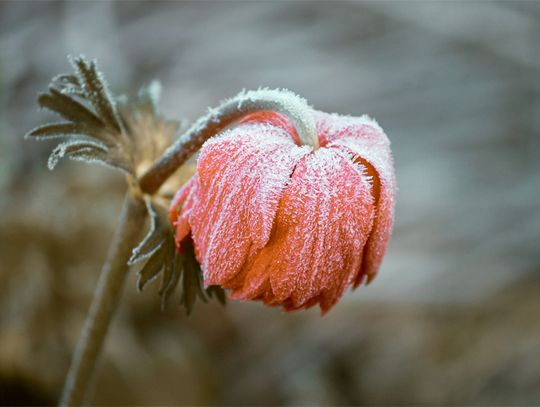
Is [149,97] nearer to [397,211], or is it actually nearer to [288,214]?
[288,214]

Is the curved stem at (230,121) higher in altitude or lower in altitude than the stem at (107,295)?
higher

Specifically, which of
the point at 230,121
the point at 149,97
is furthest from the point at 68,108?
the point at 230,121

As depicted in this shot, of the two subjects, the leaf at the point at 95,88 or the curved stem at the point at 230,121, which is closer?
the curved stem at the point at 230,121

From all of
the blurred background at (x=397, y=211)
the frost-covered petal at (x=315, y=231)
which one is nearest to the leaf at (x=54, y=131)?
the frost-covered petal at (x=315, y=231)

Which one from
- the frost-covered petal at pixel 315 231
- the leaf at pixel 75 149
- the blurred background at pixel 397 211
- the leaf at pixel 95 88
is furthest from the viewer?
the blurred background at pixel 397 211

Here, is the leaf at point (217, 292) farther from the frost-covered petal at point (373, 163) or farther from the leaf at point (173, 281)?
the frost-covered petal at point (373, 163)

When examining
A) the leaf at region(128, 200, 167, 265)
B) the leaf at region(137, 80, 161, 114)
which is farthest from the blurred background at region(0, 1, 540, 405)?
the leaf at region(128, 200, 167, 265)
